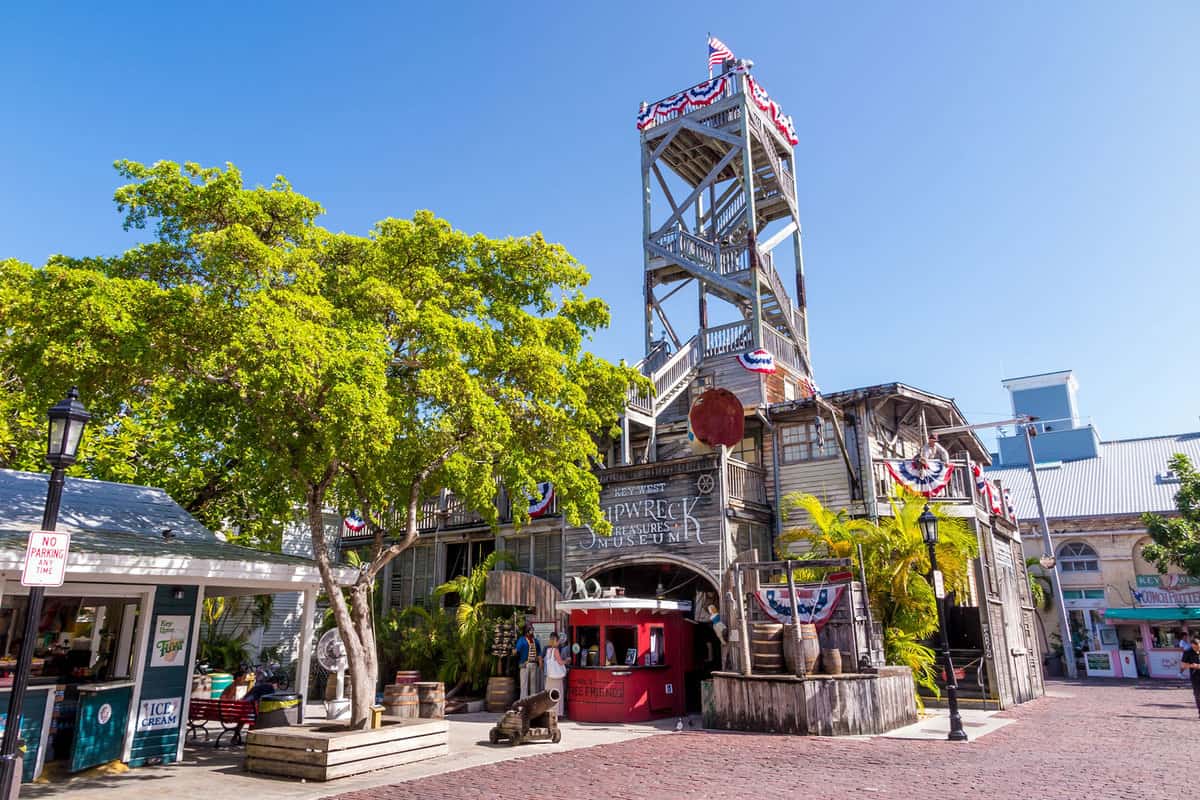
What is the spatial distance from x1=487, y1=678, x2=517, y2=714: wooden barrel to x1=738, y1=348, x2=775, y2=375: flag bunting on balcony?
35.2 ft

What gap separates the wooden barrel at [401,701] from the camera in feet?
47.4

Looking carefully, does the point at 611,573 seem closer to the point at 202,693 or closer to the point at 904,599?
the point at 904,599

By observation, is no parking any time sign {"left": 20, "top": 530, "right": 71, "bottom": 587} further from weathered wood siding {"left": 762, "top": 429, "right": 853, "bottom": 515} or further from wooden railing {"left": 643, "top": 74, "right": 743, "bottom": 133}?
wooden railing {"left": 643, "top": 74, "right": 743, "bottom": 133}

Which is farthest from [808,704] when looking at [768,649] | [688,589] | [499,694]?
[499,694]

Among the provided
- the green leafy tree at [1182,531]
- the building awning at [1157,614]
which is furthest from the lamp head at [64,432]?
the building awning at [1157,614]

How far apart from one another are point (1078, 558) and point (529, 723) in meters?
32.1

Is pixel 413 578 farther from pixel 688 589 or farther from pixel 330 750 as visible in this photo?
pixel 330 750

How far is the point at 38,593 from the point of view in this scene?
6824 mm

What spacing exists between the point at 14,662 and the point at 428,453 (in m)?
5.70

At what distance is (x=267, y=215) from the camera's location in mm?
11656

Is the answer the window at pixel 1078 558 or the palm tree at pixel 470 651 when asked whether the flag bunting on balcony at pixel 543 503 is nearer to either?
the palm tree at pixel 470 651

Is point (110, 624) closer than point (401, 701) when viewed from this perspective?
Yes

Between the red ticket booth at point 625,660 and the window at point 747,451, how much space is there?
5.73m

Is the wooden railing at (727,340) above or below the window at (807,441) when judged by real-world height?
above
